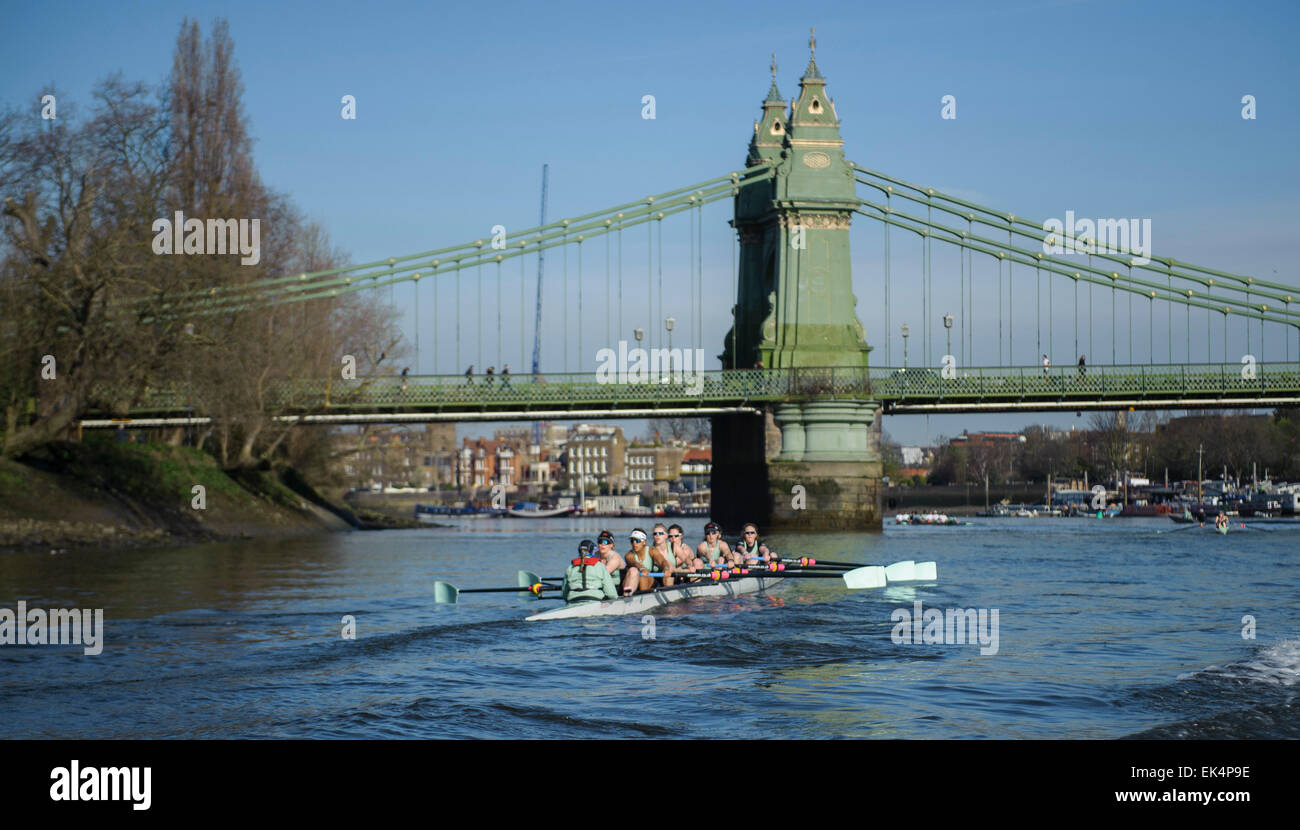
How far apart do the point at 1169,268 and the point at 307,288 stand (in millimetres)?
34240

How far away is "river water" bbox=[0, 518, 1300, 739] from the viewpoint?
529 inches

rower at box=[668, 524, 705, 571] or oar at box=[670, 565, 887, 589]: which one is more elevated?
rower at box=[668, 524, 705, 571]

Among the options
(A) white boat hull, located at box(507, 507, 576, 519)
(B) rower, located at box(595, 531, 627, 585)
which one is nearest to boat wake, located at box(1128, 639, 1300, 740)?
(B) rower, located at box(595, 531, 627, 585)

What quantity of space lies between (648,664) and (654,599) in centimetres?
572

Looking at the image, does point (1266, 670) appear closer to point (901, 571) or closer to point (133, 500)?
point (901, 571)

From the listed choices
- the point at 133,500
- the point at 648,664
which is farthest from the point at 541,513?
the point at 648,664

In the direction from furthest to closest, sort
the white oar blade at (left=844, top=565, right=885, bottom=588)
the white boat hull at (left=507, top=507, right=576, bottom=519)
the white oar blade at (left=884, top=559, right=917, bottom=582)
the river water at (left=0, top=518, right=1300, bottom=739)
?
the white boat hull at (left=507, top=507, right=576, bottom=519), the white oar blade at (left=884, top=559, right=917, bottom=582), the white oar blade at (left=844, top=565, right=885, bottom=588), the river water at (left=0, top=518, right=1300, bottom=739)

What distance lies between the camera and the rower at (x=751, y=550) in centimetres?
2736

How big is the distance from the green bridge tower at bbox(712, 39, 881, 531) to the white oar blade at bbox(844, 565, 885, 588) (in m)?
24.7

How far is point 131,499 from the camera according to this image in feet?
144

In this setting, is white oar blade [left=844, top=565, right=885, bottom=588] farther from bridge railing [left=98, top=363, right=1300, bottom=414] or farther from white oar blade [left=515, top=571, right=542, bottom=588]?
bridge railing [left=98, top=363, right=1300, bottom=414]

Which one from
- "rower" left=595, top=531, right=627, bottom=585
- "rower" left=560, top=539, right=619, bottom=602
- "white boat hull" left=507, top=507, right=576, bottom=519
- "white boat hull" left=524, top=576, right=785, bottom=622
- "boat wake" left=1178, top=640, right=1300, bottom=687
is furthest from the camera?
"white boat hull" left=507, top=507, right=576, bottom=519

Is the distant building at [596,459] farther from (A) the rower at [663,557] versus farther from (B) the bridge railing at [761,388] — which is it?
(A) the rower at [663,557]
